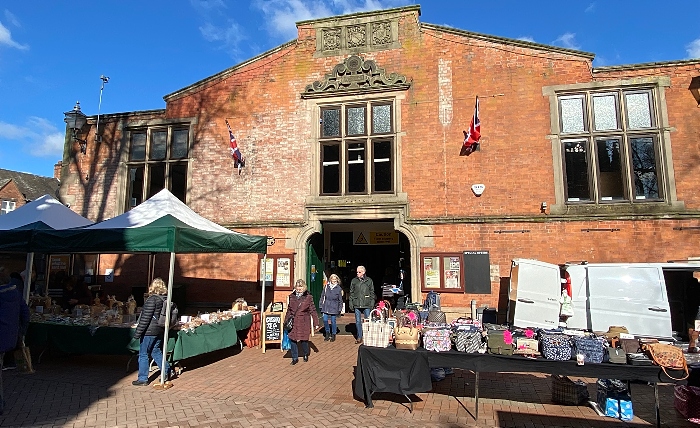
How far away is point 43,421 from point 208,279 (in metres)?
6.88

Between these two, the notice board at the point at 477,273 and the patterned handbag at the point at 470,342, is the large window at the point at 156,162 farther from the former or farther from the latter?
the patterned handbag at the point at 470,342

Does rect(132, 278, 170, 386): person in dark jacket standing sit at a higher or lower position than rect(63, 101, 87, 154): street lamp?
lower

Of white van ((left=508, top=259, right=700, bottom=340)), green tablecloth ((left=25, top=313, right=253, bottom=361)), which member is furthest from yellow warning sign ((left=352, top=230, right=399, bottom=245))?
green tablecloth ((left=25, top=313, right=253, bottom=361))

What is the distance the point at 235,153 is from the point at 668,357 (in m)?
10.3

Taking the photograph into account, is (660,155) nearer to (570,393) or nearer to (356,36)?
(570,393)

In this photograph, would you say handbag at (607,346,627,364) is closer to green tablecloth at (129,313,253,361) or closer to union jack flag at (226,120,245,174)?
green tablecloth at (129,313,253,361)

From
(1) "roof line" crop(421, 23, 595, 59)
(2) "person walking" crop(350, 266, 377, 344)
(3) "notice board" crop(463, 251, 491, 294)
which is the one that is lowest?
(2) "person walking" crop(350, 266, 377, 344)

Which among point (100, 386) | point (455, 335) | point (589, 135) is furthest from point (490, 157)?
point (100, 386)

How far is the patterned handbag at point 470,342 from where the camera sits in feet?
17.7

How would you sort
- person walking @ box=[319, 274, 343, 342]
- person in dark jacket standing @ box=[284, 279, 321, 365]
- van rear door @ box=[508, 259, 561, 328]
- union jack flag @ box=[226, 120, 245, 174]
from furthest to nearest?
union jack flag @ box=[226, 120, 245, 174] → person walking @ box=[319, 274, 343, 342] → van rear door @ box=[508, 259, 561, 328] → person in dark jacket standing @ box=[284, 279, 321, 365]

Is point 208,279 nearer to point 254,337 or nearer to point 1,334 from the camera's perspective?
point 254,337

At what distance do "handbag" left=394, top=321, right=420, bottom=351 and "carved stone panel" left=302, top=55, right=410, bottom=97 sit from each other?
757 cm

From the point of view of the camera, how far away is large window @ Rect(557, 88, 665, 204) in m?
10.1

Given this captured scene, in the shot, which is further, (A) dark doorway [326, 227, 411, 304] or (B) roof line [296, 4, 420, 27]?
(A) dark doorway [326, 227, 411, 304]
